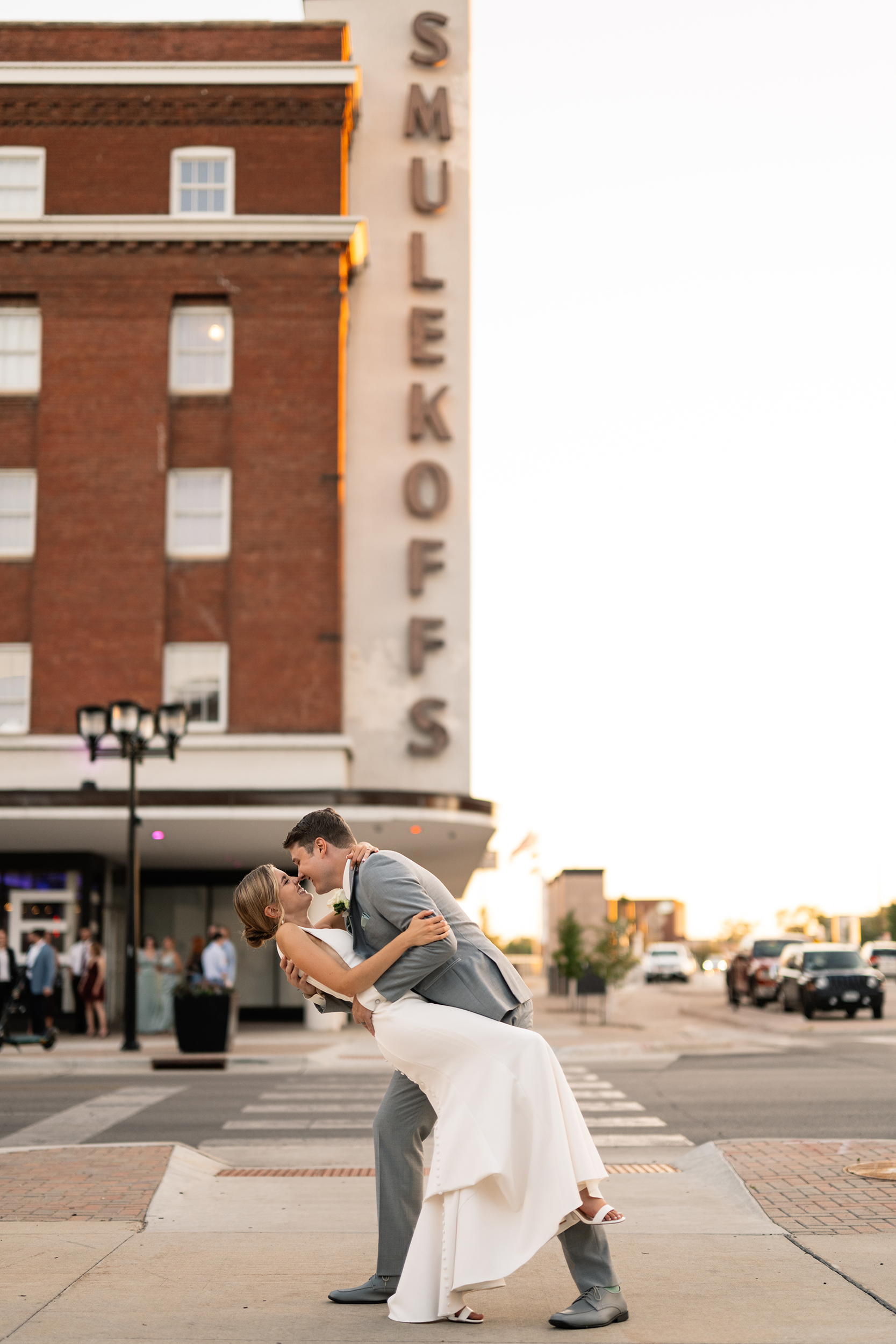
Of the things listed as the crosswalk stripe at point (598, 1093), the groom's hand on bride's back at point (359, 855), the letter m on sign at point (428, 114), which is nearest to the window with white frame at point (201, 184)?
the letter m on sign at point (428, 114)

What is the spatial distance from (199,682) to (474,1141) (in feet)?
83.2

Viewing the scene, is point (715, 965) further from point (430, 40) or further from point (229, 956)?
point (229, 956)

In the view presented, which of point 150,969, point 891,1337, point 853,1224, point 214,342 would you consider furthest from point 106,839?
point 891,1337

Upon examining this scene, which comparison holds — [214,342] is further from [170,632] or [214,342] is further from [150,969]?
[150,969]

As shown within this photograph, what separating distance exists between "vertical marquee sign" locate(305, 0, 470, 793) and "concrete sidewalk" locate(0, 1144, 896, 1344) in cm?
2286

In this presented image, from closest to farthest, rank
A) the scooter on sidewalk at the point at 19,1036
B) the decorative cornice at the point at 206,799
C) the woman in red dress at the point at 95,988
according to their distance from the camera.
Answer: the scooter on sidewalk at the point at 19,1036 → the decorative cornice at the point at 206,799 → the woman in red dress at the point at 95,988

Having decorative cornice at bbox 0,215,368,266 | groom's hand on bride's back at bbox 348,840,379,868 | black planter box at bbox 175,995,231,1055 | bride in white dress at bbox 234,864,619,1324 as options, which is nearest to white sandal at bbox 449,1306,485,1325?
bride in white dress at bbox 234,864,619,1324

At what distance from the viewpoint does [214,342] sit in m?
30.9

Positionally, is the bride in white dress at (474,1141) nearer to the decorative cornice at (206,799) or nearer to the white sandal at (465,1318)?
A: the white sandal at (465,1318)

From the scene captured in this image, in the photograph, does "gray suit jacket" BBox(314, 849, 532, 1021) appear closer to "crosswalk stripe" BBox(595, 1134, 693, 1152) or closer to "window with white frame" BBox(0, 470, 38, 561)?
"crosswalk stripe" BBox(595, 1134, 693, 1152)

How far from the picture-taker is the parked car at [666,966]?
79.6m

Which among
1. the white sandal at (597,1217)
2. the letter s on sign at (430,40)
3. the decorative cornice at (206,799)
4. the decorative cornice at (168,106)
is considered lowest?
the white sandal at (597,1217)

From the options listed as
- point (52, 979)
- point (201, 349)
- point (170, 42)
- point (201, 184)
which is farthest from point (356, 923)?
point (170, 42)

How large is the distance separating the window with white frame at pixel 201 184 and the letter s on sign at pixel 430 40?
19.4 ft
